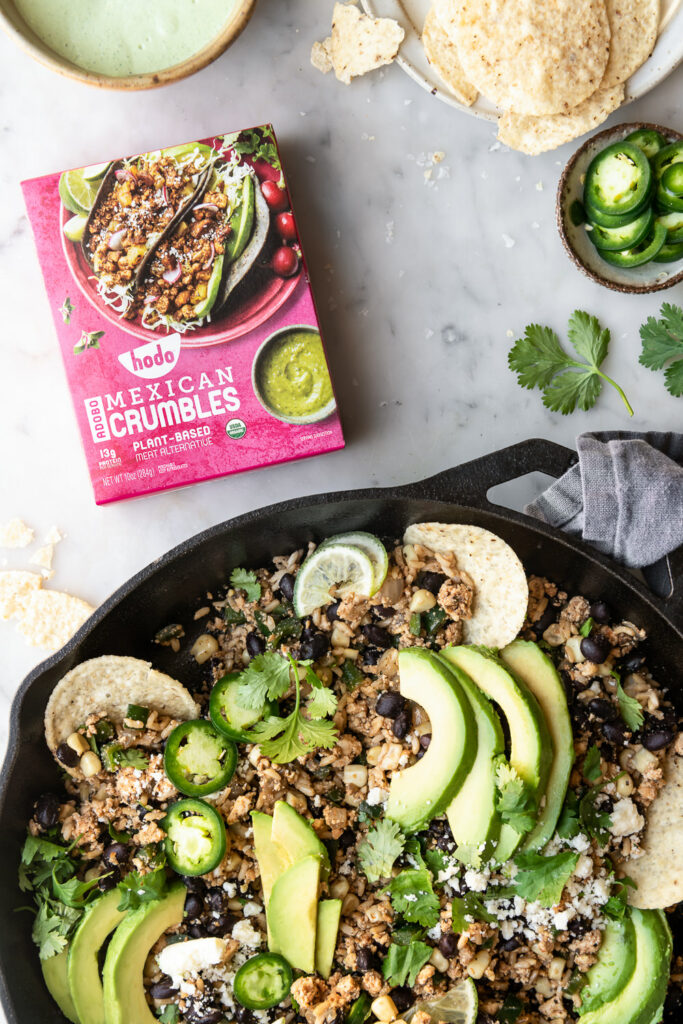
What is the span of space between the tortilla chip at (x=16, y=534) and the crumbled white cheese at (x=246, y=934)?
167 centimetres

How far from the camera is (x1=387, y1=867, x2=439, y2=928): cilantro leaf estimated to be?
2883 mm

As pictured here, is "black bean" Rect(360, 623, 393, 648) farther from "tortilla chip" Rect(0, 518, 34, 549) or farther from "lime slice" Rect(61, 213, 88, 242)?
"lime slice" Rect(61, 213, 88, 242)

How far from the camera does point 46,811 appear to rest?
117 inches

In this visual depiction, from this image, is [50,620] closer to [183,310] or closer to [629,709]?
[183,310]

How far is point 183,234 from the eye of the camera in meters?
3.14

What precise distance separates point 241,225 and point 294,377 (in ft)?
1.91

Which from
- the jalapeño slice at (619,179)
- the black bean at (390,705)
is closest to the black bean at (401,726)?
the black bean at (390,705)

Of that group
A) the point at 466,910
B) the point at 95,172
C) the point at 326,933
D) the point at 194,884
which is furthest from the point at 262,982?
the point at 95,172

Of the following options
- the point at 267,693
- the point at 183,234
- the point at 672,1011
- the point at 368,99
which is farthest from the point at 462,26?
the point at 672,1011

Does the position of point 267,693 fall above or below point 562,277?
below

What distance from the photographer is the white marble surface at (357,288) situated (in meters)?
3.43

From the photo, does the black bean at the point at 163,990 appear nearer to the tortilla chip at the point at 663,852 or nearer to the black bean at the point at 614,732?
the tortilla chip at the point at 663,852

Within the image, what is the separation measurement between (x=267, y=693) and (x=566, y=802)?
108cm

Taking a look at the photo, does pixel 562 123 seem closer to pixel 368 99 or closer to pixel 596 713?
pixel 368 99
